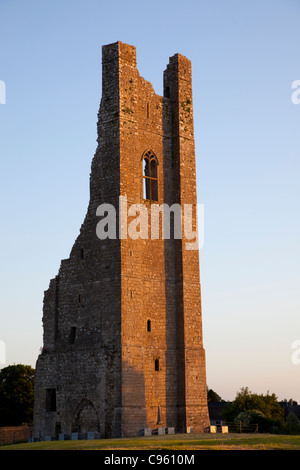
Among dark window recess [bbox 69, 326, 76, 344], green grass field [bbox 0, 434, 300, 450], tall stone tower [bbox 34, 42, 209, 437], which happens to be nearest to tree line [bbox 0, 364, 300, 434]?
tall stone tower [bbox 34, 42, 209, 437]

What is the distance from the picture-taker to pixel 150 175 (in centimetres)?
4081

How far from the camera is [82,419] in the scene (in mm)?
36625

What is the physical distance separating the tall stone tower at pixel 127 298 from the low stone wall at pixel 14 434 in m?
4.81

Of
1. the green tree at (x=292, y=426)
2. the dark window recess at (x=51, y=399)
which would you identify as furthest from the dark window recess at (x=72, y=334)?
the green tree at (x=292, y=426)

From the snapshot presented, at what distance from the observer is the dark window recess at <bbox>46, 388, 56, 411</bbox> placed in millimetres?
38906

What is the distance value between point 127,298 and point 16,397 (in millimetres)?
27441

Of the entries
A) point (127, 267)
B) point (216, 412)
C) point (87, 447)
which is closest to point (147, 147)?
point (127, 267)

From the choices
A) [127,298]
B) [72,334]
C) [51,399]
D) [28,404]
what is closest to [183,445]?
[127,298]

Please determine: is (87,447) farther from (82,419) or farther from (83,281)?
(83,281)

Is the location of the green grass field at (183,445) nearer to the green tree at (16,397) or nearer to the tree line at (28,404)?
the tree line at (28,404)

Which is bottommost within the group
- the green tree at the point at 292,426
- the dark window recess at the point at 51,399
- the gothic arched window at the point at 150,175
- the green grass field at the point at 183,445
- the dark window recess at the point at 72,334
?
the green tree at the point at 292,426

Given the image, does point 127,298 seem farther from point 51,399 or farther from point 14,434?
point 14,434

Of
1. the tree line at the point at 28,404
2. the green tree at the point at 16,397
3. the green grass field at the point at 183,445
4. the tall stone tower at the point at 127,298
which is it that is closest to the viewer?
the green grass field at the point at 183,445

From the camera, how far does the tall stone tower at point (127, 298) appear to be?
36.4 metres
